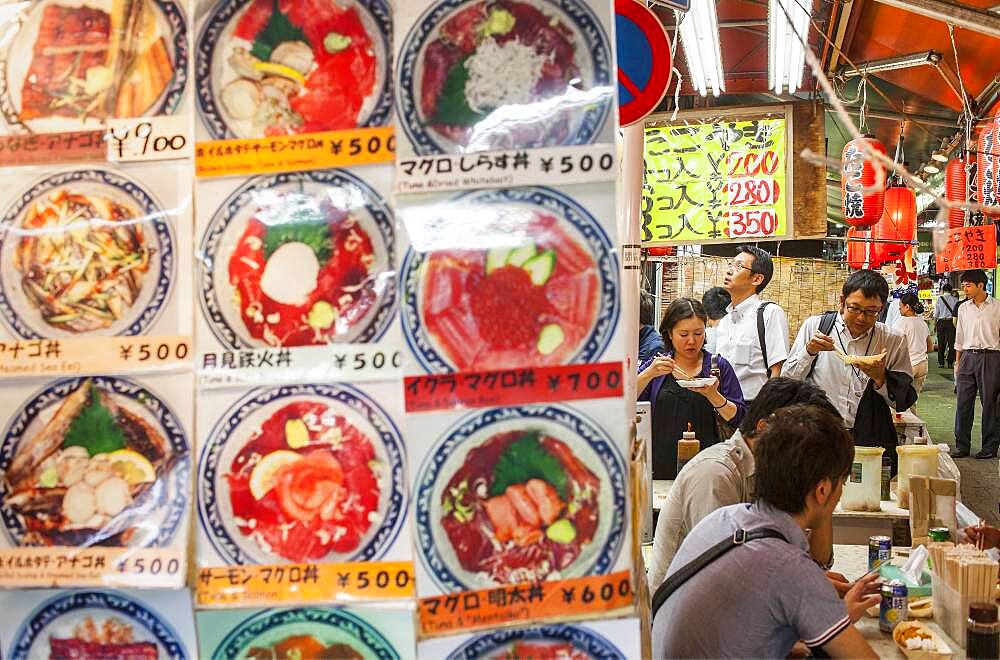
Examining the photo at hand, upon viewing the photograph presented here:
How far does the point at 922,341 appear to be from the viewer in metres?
14.9

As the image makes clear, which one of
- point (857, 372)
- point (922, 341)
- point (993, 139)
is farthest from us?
point (922, 341)

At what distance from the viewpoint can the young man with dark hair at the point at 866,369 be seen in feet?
21.3

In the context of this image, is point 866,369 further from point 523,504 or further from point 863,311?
point 523,504

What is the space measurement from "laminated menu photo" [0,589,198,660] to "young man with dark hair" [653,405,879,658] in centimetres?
155

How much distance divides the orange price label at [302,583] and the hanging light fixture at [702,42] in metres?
4.78

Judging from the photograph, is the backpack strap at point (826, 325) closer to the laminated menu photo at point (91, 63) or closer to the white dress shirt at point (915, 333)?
the laminated menu photo at point (91, 63)

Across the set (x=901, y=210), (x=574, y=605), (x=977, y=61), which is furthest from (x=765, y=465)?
(x=901, y=210)

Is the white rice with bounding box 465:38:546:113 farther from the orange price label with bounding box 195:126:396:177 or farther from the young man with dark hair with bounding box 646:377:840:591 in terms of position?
the young man with dark hair with bounding box 646:377:840:591

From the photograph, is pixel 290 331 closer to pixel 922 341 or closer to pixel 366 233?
pixel 366 233

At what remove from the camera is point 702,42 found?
6656mm

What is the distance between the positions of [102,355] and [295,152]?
0.55 metres

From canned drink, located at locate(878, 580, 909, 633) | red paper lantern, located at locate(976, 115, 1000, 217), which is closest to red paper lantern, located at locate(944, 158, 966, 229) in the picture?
red paper lantern, located at locate(976, 115, 1000, 217)

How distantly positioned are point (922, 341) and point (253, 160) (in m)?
15.4

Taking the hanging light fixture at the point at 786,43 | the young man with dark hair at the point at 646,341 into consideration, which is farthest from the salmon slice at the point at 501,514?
the young man with dark hair at the point at 646,341
